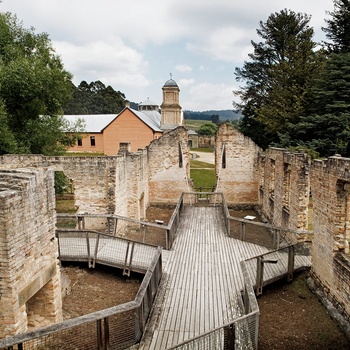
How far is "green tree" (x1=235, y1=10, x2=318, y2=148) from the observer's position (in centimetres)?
2309

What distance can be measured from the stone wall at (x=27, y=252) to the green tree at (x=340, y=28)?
22.5 metres

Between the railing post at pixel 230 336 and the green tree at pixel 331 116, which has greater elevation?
the green tree at pixel 331 116

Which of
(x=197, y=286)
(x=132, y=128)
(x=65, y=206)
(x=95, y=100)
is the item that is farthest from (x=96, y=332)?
(x=95, y=100)

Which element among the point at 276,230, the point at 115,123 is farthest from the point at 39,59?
the point at 115,123

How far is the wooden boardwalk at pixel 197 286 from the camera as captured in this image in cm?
695

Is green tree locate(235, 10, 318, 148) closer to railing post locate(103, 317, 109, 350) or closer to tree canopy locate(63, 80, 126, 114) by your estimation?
railing post locate(103, 317, 109, 350)

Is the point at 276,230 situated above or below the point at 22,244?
below

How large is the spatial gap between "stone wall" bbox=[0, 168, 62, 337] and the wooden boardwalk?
7.50 feet

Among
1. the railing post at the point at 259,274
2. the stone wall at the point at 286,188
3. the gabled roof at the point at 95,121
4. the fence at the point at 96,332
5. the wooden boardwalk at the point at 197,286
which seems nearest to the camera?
the fence at the point at 96,332

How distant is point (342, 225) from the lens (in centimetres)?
786

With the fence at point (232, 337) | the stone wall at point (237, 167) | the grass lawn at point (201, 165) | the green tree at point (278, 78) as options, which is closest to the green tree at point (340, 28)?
the green tree at point (278, 78)

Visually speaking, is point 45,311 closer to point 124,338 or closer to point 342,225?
point 124,338

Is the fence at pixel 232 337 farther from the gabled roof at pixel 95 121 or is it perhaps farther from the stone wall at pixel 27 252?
the gabled roof at pixel 95 121

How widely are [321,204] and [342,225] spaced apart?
1.04 m
